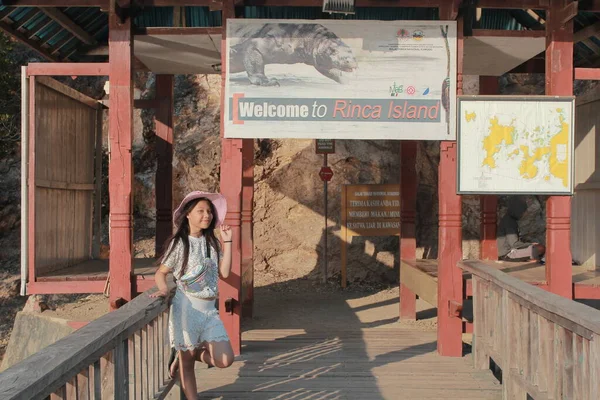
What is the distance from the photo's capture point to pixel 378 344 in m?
7.72

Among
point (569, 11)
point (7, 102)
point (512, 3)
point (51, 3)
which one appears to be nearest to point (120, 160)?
point (51, 3)

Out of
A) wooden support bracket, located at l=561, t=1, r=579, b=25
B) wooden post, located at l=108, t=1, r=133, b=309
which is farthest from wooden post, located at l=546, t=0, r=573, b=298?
wooden post, located at l=108, t=1, r=133, b=309

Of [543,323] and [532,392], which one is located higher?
[543,323]

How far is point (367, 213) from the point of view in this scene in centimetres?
1384

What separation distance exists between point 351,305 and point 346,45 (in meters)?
6.45

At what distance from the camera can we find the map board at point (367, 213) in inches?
543

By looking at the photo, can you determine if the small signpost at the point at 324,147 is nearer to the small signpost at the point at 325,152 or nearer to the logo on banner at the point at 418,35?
the small signpost at the point at 325,152

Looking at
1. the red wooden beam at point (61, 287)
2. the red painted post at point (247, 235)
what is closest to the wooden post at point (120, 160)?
the red wooden beam at point (61, 287)

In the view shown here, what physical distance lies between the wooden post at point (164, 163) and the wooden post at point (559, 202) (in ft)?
18.3

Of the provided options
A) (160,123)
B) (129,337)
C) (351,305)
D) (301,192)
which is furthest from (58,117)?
(301,192)

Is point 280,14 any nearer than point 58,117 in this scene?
Yes

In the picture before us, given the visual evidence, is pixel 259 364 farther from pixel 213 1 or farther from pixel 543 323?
pixel 213 1

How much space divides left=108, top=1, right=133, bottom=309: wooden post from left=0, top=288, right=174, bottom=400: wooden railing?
2223 mm

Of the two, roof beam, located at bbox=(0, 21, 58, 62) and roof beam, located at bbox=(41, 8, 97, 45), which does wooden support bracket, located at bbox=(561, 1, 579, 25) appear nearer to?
roof beam, located at bbox=(41, 8, 97, 45)
